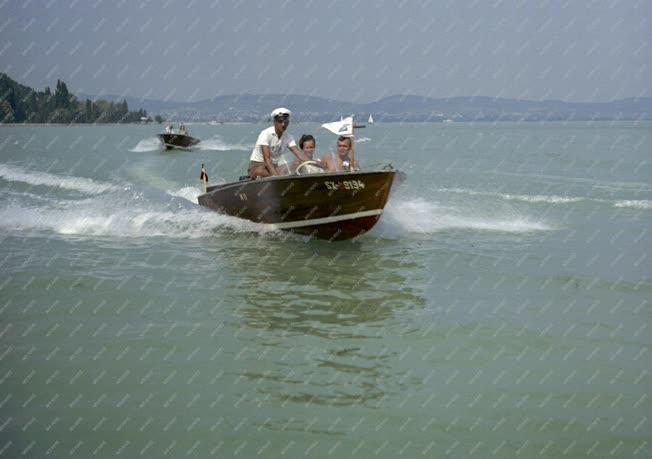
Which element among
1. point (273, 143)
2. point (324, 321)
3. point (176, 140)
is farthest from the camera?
point (176, 140)

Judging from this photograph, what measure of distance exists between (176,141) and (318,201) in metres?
47.3

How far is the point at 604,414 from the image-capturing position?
5.93 meters

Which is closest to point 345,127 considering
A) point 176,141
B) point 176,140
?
point 176,140

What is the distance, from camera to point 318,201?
13727 millimetres

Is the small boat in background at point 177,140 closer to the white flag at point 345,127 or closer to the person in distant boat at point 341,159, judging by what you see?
the person in distant boat at point 341,159

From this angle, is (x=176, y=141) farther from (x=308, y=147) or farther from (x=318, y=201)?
(x=318, y=201)

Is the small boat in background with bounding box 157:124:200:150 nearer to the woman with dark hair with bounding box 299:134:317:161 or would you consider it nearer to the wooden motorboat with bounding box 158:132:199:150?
the wooden motorboat with bounding box 158:132:199:150

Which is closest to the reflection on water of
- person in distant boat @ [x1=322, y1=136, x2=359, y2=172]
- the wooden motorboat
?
person in distant boat @ [x1=322, y1=136, x2=359, y2=172]

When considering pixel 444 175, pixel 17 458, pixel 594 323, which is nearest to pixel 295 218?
pixel 594 323

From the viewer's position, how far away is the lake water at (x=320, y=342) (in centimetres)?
552

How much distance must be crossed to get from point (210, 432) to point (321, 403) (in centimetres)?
97

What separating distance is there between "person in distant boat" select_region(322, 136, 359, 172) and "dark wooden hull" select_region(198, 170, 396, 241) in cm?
42

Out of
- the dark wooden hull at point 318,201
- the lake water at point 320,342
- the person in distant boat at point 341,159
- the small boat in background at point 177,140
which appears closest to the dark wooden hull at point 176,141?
the small boat in background at point 177,140

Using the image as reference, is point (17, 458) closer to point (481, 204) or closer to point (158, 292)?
point (158, 292)
